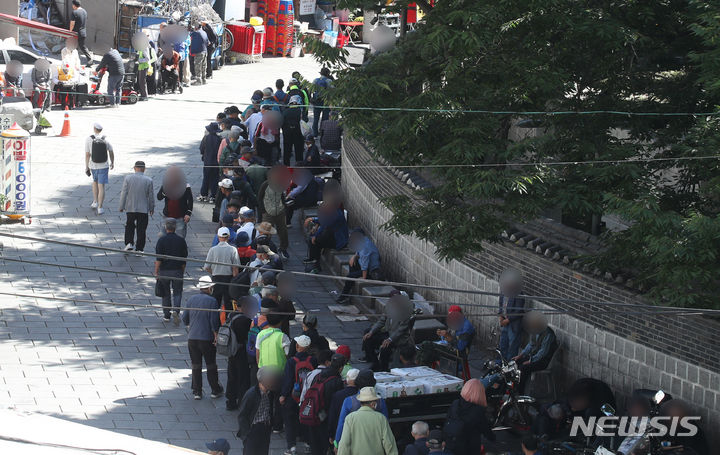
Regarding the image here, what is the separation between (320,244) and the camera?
18.1m

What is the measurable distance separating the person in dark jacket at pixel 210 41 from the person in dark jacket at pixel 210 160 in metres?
11.7

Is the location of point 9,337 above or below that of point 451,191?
below

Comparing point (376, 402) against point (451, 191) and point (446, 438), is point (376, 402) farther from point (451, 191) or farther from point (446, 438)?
point (451, 191)

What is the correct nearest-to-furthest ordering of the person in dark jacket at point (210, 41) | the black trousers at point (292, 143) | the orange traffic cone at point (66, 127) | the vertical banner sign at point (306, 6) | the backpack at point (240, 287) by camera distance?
the backpack at point (240, 287) → the black trousers at point (292, 143) → the orange traffic cone at point (66, 127) → the person in dark jacket at point (210, 41) → the vertical banner sign at point (306, 6)

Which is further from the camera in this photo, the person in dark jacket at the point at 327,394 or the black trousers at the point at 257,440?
the person in dark jacket at the point at 327,394

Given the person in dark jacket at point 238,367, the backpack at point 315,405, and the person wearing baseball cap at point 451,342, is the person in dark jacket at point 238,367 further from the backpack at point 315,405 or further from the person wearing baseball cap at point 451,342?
the person wearing baseball cap at point 451,342

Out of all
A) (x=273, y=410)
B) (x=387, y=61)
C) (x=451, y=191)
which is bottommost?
(x=273, y=410)

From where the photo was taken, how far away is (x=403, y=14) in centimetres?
1531

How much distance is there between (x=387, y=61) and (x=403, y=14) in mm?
2140

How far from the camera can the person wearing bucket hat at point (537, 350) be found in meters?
13.3

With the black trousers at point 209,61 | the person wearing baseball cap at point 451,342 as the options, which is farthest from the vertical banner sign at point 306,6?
the person wearing baseball cap at point 451,342

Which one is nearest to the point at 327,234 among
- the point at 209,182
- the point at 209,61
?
the point at 209,182

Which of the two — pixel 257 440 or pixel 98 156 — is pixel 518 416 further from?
pixel 98 156

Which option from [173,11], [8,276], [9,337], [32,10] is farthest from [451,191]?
[32,10]
